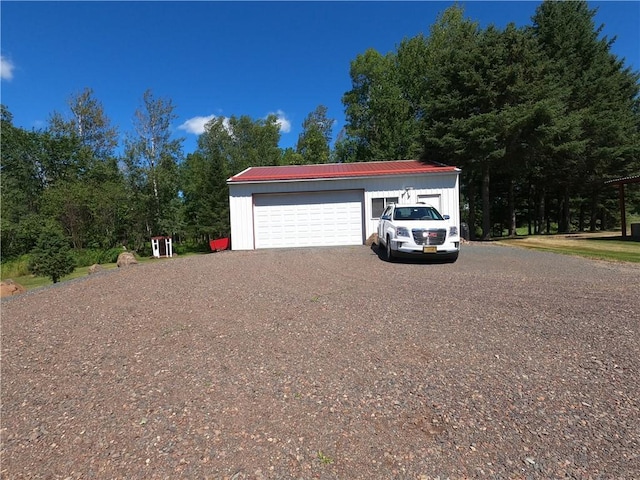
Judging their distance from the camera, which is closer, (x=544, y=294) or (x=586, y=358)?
(x=586, y=358)

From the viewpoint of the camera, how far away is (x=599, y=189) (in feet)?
89.9

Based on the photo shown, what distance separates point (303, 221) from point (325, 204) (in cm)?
121

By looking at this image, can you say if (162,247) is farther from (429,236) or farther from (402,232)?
(429,236)

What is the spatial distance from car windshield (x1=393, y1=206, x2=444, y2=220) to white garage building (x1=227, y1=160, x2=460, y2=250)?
4311 mm

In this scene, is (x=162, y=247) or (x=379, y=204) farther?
(x=162, y=247)

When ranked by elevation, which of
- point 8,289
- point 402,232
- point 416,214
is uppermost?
point 416,214

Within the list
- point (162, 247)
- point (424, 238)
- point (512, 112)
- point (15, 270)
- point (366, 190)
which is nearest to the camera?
point (424, 238)

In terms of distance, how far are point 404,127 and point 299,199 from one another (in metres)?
19.2

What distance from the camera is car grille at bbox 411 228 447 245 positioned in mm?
9203

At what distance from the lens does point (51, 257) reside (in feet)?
43.4

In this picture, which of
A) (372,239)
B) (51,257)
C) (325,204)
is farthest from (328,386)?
(51,257)

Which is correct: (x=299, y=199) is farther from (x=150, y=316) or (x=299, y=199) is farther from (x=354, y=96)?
(x=354, y=96)

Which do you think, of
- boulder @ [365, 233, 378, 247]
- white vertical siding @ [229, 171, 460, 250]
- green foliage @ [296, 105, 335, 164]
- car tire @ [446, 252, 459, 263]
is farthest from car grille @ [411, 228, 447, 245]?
green foliage @ [296, 105, 335, 164]

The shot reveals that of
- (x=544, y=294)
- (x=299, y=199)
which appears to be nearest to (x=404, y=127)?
(x=299, y=199)
